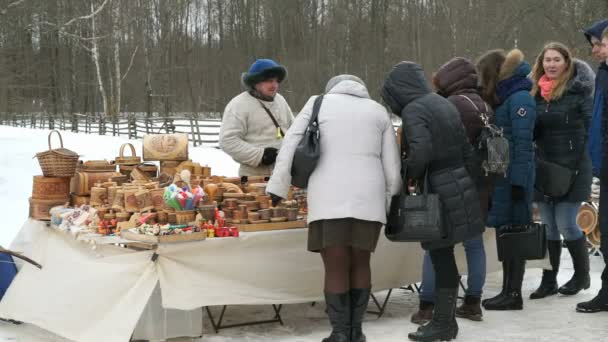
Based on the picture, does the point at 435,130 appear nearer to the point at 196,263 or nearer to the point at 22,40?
the point at 196,263

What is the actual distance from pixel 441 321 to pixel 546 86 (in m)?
1.81

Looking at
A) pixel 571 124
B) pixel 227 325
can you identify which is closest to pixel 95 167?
pixel 227 325

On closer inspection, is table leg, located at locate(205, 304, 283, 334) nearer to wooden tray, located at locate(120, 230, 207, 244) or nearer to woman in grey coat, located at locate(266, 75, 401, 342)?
wooden tray, located at locate(120, 230, 207, 244)

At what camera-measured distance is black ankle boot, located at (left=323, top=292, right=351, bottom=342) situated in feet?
12.7

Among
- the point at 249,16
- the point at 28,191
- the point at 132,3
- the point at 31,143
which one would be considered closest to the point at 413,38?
the point at 249,16

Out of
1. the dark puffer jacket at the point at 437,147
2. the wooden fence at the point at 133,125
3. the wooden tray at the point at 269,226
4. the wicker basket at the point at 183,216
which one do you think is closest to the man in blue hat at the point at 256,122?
the wooden tray at the point at 269,226

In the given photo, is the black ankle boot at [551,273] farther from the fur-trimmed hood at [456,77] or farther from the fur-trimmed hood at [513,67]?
the fur-trimmed hood at [456,77]

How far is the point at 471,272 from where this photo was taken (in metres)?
4.54

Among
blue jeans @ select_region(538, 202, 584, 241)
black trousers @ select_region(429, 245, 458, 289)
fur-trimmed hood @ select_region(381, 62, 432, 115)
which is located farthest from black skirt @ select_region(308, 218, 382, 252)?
blue jeans @ select_region(538, 202, 584, 241)

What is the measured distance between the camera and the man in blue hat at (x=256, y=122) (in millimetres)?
4945

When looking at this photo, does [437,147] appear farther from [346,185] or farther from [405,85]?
[346,185]

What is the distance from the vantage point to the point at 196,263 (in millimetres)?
4051

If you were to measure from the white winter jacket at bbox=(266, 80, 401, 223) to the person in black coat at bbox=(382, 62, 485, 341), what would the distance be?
0.12 metres

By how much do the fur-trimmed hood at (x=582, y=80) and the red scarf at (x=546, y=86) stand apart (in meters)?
0.10
